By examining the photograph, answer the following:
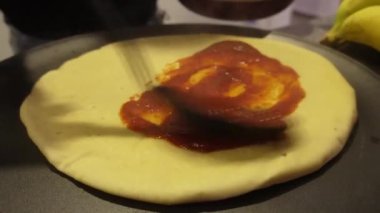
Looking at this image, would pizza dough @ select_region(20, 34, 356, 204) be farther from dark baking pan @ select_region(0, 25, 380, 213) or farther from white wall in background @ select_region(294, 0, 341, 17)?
white wall in background @ select_region(294, 0, 341, 17)

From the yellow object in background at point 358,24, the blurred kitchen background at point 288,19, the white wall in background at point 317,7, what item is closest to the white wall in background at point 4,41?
the blurred kitchen background at point 288,19

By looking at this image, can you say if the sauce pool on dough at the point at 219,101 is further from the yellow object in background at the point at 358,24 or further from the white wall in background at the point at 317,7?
the white wall in background at the point at 317,7

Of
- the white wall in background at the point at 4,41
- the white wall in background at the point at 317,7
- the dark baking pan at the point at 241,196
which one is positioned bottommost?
the white wall in background at the point at 317,7

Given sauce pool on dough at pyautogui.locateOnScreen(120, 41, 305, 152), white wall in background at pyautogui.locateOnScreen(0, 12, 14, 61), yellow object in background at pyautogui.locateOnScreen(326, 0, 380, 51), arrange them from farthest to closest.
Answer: white wall in background at pyautogui.locateOnScreen(0, 12, 14, 61), yellow object in background at pyautogui.locateOnScreen(326, 0, 380, 51), sauce pool on dough at pyautogui.locateOnScreen(120, 41, 305, 152)

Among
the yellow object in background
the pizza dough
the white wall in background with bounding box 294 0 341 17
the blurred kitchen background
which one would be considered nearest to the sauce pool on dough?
the pizza dough

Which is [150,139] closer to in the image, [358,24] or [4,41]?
[358,24]

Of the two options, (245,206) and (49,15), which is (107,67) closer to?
(49,15)
